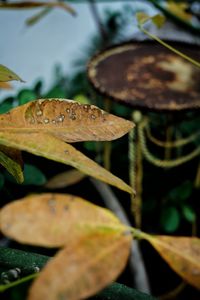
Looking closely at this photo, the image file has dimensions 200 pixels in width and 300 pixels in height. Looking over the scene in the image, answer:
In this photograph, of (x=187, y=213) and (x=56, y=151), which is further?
(x=187, y=213)

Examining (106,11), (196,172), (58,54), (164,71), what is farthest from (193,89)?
(58,54)

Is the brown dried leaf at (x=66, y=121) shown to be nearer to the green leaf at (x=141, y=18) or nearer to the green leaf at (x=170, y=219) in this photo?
the green leaf at (x=141, y=18)

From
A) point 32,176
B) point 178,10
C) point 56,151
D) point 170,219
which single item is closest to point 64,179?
point 32,176

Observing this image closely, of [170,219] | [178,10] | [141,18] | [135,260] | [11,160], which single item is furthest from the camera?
[178,10]

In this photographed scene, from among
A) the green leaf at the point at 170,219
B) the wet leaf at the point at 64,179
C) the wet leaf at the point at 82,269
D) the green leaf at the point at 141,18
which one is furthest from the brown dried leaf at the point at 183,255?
the green leaf at the point at 170,219

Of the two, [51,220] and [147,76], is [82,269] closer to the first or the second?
[51,220]

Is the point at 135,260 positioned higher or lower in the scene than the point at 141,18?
lower

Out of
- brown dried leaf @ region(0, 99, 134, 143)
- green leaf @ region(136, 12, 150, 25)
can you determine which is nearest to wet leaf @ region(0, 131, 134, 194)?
brown dried leaf @ region(0, 99, 134, 143)
